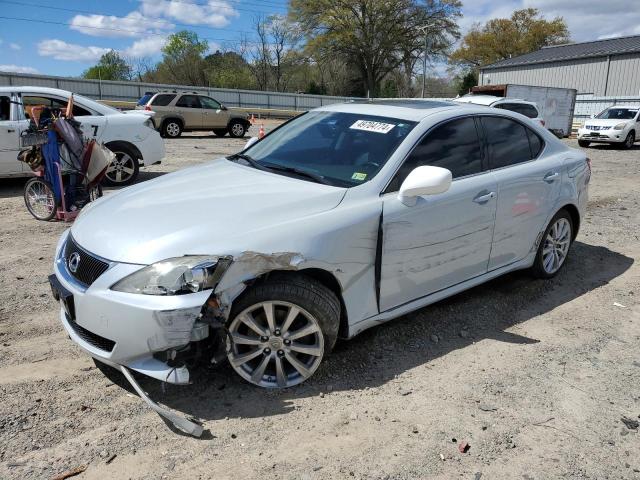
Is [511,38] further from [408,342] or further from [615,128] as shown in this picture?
[408,342]

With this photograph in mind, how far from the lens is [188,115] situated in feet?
65.3

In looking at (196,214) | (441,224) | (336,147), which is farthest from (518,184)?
(196,214)

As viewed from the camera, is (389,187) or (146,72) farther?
(146,72)

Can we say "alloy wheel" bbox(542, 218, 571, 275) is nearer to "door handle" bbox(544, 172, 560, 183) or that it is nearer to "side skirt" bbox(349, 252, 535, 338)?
"side skirt" bbox(349, 252, 535, 338)

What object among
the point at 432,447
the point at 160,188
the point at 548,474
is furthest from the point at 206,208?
the point at 548,474

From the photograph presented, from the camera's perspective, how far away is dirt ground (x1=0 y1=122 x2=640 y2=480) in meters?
2.60

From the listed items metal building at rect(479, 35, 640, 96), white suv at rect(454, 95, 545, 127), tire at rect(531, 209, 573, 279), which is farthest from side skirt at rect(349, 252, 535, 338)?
metal building at rect(479, 35, 640, 96)

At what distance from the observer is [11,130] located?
8188 mm

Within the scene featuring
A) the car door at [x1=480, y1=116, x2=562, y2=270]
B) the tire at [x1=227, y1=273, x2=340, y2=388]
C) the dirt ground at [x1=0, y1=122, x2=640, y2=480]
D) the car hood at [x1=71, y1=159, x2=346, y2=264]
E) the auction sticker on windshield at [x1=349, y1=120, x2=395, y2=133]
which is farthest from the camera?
the car door at [x1=480, y1=116, x2=562, y2=270]

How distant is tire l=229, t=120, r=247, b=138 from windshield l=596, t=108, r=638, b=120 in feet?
46.1

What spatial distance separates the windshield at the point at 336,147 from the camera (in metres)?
3.60

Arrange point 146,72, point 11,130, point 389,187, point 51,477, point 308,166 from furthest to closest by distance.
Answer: point 146,72, point 11,130, point 308,166, point 389,187, point 51,477

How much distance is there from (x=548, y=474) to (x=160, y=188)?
287cm

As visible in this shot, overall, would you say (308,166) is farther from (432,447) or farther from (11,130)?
(11,130)
